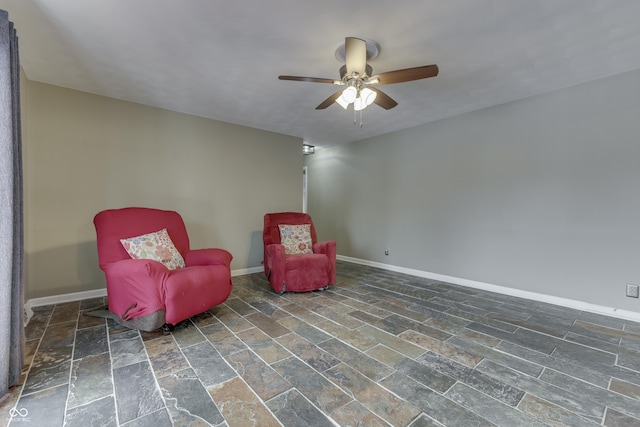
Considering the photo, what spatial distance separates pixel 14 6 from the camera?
6.05 feet

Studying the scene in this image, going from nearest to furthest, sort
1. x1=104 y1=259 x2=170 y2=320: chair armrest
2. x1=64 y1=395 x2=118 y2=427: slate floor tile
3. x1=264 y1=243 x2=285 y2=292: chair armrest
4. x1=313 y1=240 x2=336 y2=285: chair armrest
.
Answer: x1=64 y1=395 x2=118 y2=427: slate floor tile, x1=104 y1=259 x2=170 y2=320: chair armrest, x1=264 y1=243 x2=285 y2=292: chair armrest, x1=313 y1=240 x2=336 y2=285: chair armrest

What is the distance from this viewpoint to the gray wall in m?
2.81

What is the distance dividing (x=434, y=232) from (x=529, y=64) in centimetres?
238

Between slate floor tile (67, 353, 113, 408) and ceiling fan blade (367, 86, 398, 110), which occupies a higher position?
ceiling fan blade (367, 86, 398, 110)

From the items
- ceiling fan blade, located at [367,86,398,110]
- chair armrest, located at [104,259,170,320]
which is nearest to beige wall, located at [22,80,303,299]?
chair armrest, located at [104,259,170,320]

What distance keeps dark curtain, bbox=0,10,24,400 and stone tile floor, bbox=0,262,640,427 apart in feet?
0.70

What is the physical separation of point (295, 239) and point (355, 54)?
261cm

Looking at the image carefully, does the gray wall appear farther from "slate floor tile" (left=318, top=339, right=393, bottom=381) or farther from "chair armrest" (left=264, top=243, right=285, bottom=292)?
"slate floor tile" (left=318, top=339, right=393, bottom=381)

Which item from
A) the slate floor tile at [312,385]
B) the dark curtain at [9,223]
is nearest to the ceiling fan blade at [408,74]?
the slate floor tile at [312,385]

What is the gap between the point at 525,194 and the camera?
11.1 feet

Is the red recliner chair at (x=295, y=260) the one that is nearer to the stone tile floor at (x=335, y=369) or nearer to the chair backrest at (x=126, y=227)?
the stone tile floor at (x=335, y=369)

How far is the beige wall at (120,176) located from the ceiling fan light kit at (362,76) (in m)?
2.34

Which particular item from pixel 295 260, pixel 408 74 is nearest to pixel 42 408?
pixel 295 260

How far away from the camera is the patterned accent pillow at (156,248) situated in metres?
2.60
